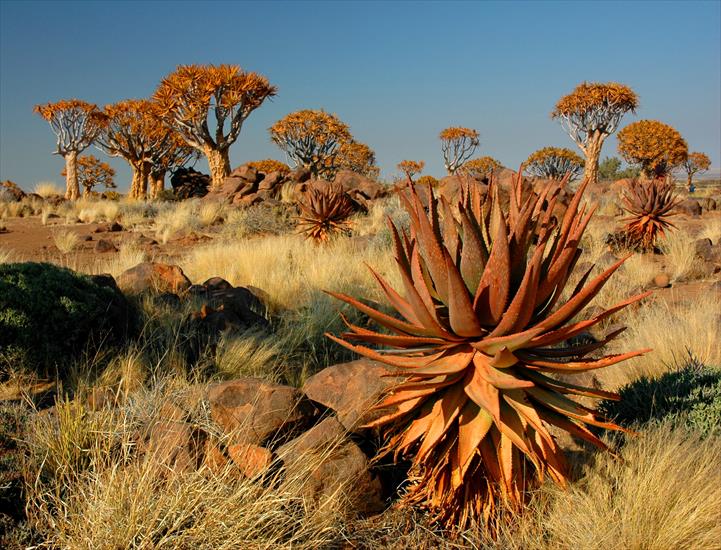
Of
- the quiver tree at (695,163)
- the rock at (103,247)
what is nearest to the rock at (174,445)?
the rock at (103,247)

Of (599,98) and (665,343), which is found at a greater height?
(599,98)

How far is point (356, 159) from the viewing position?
3675 cm

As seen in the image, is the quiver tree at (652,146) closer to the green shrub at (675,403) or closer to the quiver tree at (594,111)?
the quiver tree at (594,111)

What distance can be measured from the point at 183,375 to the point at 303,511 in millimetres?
1757

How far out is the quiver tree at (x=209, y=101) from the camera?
25094mm

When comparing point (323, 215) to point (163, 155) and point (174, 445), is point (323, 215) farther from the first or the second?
point (163, 155)

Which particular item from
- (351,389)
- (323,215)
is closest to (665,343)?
(351,389)

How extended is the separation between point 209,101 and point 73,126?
9827 mm

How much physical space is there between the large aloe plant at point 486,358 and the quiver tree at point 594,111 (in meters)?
28.4

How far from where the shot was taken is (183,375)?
4012 millimetres

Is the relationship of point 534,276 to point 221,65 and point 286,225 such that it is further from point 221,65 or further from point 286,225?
point 221,65

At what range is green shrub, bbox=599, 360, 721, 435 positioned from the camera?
312 cm

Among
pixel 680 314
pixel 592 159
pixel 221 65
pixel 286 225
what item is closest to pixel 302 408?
pixel 680 314

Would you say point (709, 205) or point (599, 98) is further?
point (599, 98)
